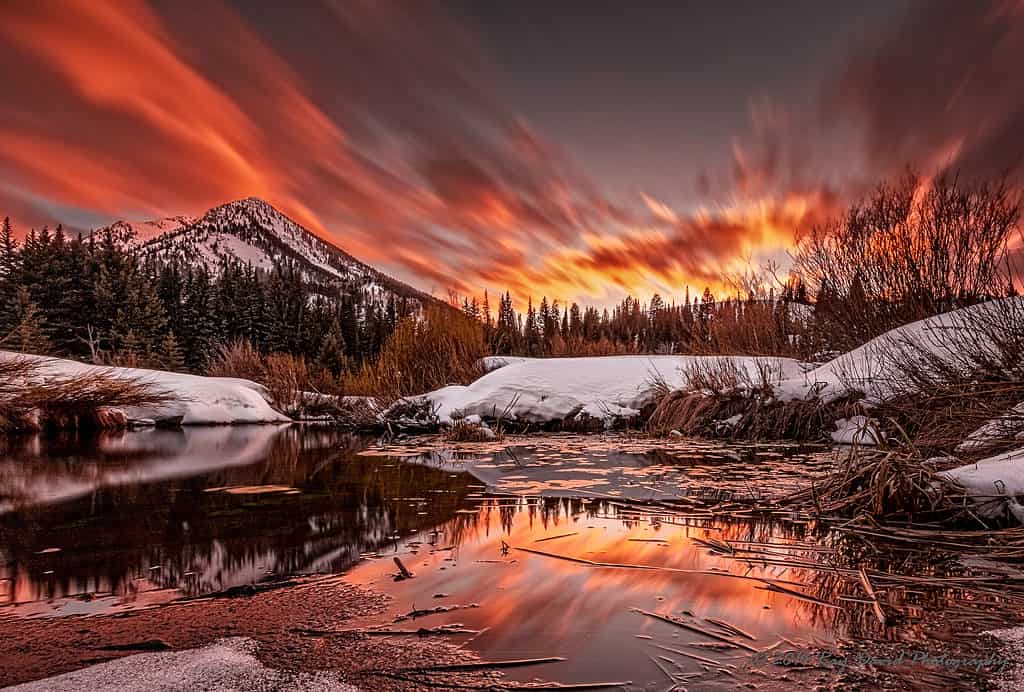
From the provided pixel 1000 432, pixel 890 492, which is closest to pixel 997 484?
pixel 890 492

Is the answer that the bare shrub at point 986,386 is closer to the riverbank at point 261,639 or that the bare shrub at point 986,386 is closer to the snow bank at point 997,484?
the snow bank at point 997,484

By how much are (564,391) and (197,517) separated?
319 inches

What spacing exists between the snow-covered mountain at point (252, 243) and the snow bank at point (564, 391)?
429 ft

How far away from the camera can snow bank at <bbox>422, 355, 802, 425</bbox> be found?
35.4 ft

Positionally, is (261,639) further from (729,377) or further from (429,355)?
(429,355)

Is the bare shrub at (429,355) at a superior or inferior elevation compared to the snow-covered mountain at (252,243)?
inferior

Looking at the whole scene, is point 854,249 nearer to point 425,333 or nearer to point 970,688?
point 425,333

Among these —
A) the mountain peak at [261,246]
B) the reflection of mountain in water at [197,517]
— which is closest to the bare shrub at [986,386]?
the reflection of mountain in water at [197,517]

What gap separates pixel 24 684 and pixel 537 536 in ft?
7.26

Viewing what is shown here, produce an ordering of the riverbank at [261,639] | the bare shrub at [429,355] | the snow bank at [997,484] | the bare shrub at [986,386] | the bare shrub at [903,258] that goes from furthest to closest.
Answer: the bare shrub at [429,355], the bare shrub at [903,258], the bare shrub at [986,386], the snow bank at [997,484], the riverbank at [261,639]

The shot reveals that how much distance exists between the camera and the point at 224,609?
2049 millimetres

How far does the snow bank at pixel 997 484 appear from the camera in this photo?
303 cm

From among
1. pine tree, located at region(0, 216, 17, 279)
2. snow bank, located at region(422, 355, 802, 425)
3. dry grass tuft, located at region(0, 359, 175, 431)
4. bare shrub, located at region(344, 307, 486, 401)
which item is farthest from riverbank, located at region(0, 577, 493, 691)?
pine tree, located at region(0, 216, 17, 279)

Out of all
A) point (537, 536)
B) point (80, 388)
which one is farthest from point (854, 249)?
point (80, 388)
